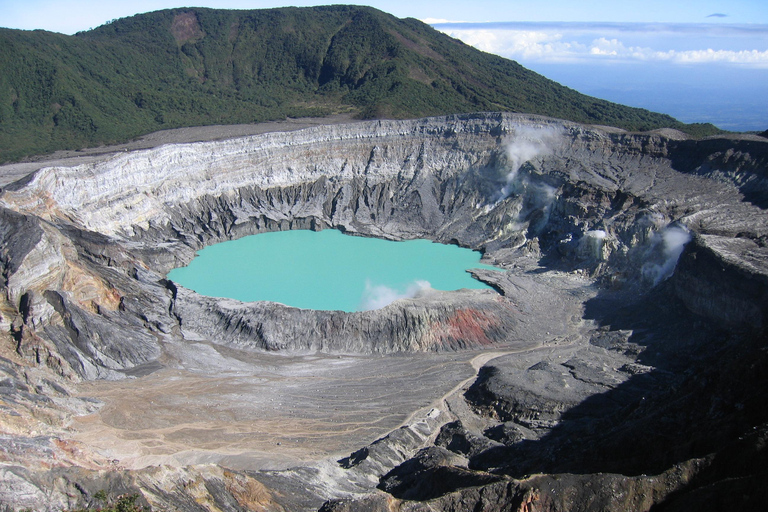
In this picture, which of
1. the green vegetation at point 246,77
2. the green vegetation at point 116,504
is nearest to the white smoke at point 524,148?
the green vegetation at point 246,77

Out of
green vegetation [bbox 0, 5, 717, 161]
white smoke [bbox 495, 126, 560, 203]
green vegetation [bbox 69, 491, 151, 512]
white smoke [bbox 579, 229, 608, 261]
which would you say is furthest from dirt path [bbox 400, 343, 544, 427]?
green vegetation [bbox 0, 5, 717, 161]

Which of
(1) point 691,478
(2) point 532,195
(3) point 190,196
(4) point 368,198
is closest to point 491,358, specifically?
(1) point 691,478

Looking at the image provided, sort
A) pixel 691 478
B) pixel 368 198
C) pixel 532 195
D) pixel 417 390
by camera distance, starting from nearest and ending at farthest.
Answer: pixel 691 478
pixel 417 390
pixel 532 195
pixel 368 198

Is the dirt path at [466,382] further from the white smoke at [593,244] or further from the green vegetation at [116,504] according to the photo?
the green vegetation at [116,504]

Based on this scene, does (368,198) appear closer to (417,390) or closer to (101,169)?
(101,169)

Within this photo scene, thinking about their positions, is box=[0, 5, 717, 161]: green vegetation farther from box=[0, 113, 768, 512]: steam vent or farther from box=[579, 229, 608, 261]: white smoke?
box=[579, 229, 608, 261]: white smoke

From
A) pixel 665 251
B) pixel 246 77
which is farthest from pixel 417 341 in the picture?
pixel 246 77
